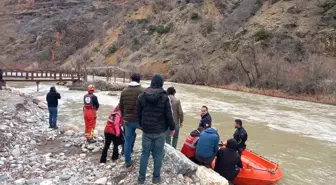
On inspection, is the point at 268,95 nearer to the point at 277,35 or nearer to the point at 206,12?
the point at 277,35

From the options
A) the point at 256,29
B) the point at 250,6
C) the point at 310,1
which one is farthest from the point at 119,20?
the point at 310,1

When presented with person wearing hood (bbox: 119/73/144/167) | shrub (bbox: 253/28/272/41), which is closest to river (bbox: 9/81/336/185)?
person wearing hood (bbox: 119/73/144/167)

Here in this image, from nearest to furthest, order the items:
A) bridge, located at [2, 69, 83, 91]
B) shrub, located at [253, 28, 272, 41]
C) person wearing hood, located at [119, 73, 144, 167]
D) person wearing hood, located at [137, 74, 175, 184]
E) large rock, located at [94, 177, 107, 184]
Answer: person wearing hood, located at [137, 74, 175, 184]
large rock, located at [94, 177, 107, 184]
person wearing hood, located at [119, 73, 144, 167]
bridge, located at [2, 69, 83, 91]
shrub, located at [253, 28, 272, 41]

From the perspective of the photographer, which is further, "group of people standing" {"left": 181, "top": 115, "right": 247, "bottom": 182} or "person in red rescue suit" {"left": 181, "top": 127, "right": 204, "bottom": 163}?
"person in red rescue suit" {"left": 181, "top": 127, "right": 204, "bottom": 163}

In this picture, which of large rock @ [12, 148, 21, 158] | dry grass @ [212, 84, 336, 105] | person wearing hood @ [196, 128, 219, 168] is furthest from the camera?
dry grass @ [212, 84, 336, 105]

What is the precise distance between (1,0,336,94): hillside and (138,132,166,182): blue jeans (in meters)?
27.3

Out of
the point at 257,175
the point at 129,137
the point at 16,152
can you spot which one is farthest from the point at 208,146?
the point at 16,152

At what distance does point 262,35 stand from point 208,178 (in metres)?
41.1

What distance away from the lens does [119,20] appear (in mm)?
77688

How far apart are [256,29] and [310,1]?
8.55m

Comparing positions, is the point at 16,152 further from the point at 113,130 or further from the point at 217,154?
the point at 217,154

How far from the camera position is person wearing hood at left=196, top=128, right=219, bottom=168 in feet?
22.1

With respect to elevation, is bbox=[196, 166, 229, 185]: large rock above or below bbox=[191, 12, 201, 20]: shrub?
below

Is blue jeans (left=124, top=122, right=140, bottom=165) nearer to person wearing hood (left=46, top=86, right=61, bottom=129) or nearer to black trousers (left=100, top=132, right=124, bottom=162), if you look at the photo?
black trousers (left=100, top=132, right=124, bottom=162)
